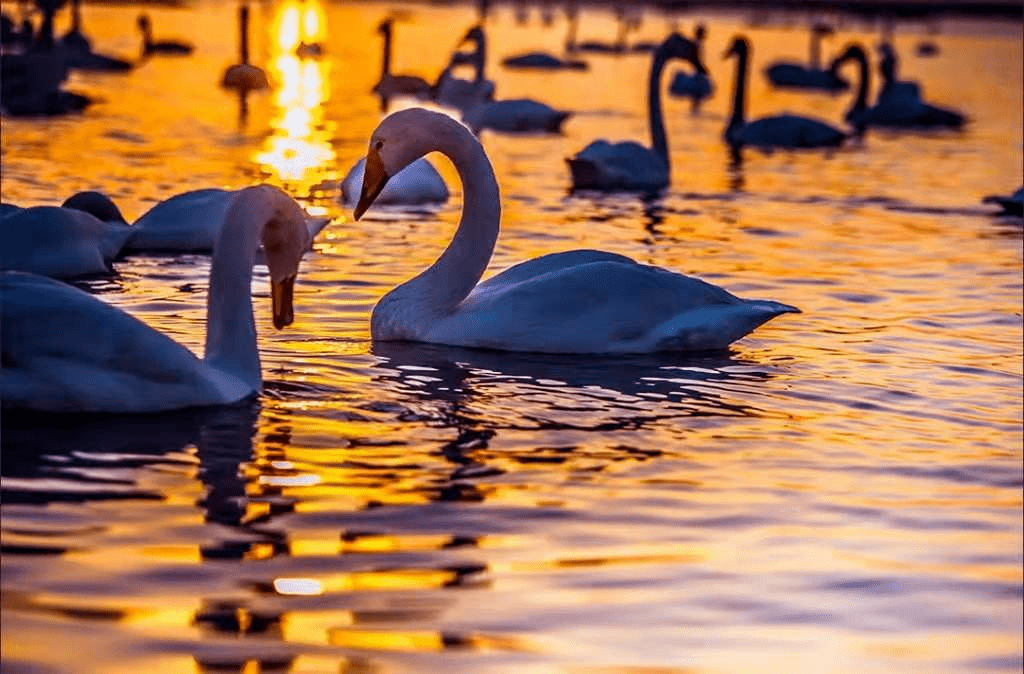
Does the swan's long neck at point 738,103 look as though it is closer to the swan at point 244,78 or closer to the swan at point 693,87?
the swan at point 244,78

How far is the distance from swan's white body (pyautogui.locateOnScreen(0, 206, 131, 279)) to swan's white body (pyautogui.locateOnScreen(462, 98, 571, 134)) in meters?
14.8

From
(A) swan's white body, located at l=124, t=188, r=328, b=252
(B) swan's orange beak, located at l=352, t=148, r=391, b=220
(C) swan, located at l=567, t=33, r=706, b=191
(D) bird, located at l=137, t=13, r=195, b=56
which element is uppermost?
(B) swan's orange beak, located at l=352, t=148, r=391, b=220

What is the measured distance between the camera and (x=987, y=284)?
13.2 m

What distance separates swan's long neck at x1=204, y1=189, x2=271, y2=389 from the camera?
770 cm

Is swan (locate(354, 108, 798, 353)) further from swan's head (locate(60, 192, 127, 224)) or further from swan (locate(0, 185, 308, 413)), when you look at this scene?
swan's head (locate(60, 192, 127, 224))

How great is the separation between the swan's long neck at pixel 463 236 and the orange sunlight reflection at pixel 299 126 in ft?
27.2

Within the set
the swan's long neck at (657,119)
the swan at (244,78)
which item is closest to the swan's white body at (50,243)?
the swan's long neck at (657,119)

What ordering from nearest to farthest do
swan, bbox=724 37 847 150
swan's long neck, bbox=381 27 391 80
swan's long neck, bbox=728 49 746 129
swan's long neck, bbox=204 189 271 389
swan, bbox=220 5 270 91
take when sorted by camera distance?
1. swan's long neck, bbox=204 189 271 389
2. swan, bbox=724 37 847 150
3. swan's long neck, bbox=728 49 746 129
4. swan, bbox=220 5 270 91
5. swan's long neck, bbox=381 27 391 80

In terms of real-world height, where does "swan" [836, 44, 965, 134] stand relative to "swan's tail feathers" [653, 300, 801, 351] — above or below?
below

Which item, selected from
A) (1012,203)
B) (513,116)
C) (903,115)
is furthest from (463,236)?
(903,115)

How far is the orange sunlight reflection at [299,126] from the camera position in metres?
20.3

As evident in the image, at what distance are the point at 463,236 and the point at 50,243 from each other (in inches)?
105

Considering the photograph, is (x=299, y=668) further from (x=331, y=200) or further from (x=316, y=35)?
(x=316, y=35)

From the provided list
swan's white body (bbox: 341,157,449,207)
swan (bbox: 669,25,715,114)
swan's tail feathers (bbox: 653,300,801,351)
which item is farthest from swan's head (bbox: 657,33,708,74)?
swan (bbox: 669,25,715,114)
